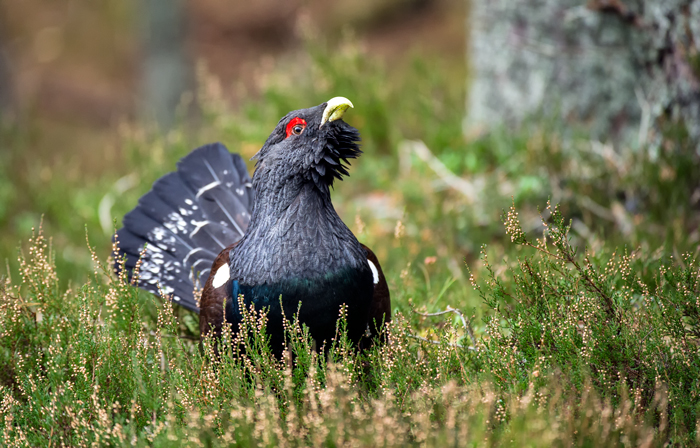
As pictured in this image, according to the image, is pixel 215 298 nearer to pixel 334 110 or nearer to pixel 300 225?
pixel 300 225

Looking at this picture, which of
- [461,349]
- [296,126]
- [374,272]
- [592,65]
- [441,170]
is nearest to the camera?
[461,349]

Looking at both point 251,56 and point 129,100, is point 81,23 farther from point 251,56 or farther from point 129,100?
point 251,56

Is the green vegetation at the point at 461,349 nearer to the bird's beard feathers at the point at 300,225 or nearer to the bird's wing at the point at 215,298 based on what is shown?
the bird's wing at the point at 215,298

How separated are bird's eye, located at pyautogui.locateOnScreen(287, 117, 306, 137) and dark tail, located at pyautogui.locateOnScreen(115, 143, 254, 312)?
0.93m

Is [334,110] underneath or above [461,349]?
above

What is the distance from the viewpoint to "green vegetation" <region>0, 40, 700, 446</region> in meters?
2.10

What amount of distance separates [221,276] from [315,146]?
767mm

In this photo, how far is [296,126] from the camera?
111 inches

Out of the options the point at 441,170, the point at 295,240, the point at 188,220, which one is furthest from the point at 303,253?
the point at 441,170

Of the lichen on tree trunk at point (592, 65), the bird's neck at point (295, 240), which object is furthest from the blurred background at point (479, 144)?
the bird's neck at point (295, 240)

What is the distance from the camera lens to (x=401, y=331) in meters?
2.57

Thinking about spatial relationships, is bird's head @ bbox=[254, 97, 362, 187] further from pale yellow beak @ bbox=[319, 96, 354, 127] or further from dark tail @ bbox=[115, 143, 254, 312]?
dark tail @ bbox=[115, 143, 254, 312]

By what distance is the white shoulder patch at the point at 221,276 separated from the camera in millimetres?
2912

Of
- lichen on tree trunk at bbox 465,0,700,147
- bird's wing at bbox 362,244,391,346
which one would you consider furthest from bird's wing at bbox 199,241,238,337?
lichen on tree trunk at bbox 465,0,700,147
